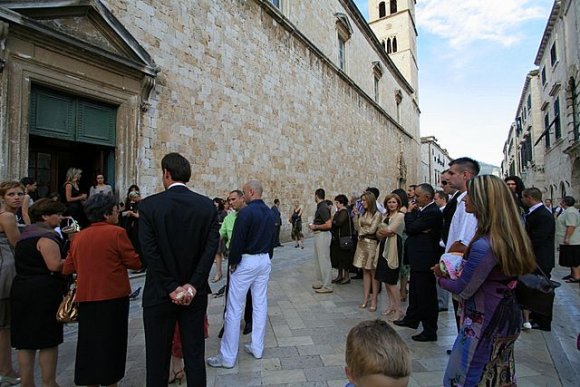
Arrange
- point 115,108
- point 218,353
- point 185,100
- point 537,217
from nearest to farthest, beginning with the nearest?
1. point 218,353
2. point 537,217
3. point 115,108
4. point 185,100

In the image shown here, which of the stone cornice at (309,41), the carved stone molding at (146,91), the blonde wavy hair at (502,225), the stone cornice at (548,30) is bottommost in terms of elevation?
the blonde wavy hair at (502,225)

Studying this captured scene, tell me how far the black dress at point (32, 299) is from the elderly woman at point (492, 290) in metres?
2.88

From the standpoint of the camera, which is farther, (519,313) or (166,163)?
(166,163)

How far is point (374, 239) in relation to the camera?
5.04m

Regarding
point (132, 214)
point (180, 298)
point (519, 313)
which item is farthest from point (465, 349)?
point (132, 214)

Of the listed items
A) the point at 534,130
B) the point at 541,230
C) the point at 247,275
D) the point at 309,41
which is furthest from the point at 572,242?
the point at 534,130

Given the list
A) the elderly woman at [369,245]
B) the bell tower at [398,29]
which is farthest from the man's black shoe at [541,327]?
the bell tower at [398,29]

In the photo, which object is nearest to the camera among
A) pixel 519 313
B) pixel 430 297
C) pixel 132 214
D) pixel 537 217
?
pixel 519 313

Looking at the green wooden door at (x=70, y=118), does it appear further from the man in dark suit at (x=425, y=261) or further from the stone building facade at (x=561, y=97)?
the stone building facade at (x=561, y=97)

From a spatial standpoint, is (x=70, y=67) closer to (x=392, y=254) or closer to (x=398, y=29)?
(x=392, y=254)

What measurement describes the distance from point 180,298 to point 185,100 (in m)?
6.97

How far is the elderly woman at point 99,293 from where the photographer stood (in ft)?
7.64

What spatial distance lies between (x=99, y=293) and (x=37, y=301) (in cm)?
65

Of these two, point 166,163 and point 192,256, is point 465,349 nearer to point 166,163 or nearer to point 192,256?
point 192,256
